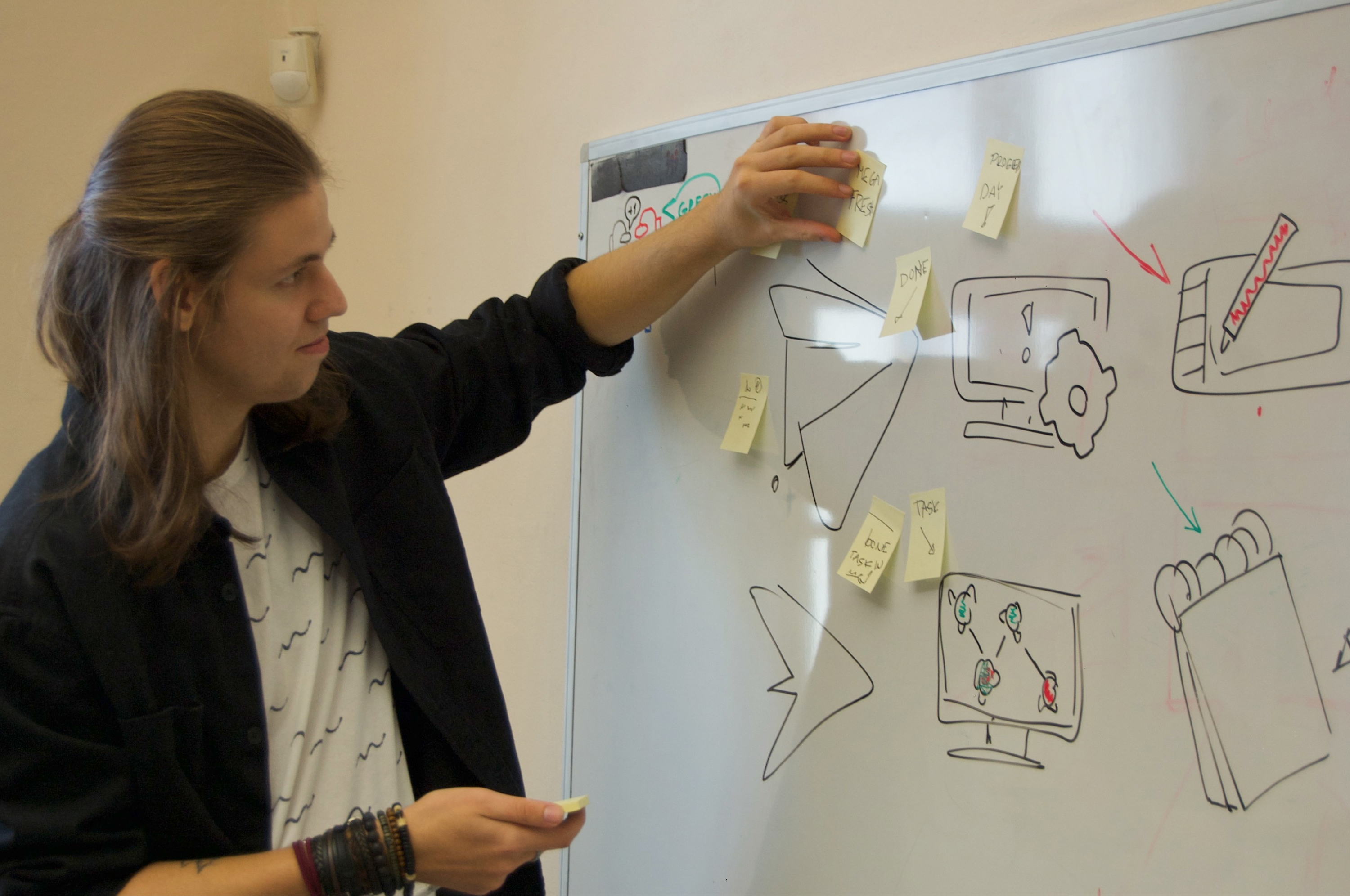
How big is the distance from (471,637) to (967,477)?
57 cm

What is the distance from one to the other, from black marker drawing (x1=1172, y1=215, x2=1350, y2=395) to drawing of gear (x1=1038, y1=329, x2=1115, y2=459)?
0.21 ft

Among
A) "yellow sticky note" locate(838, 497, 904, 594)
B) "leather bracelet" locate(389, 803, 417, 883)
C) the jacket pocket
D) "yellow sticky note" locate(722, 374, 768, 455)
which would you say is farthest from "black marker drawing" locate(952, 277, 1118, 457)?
the jacket pocket

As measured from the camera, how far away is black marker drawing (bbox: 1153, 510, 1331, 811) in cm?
75

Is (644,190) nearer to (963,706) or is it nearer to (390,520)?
(390,520)

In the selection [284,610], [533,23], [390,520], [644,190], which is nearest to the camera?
[284,610]

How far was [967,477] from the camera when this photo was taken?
935 millimetres

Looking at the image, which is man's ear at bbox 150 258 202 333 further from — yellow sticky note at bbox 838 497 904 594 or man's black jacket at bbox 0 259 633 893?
yellow sticky note at bbox 838 497 904 594

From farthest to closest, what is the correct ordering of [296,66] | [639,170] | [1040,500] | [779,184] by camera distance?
[296,66]
[639,170]
[779,184]
[1040,500]

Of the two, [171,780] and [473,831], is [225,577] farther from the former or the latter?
[473,831]

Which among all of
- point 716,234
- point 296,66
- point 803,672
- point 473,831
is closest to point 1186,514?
point 803,672

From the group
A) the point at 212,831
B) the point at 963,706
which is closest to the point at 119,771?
the point at 212,831

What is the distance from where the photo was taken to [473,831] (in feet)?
2.64

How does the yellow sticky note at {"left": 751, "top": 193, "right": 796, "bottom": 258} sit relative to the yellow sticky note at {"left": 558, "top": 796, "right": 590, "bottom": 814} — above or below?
above

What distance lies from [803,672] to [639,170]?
27.7 inches
